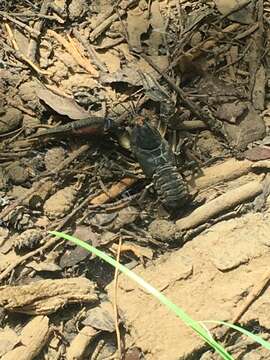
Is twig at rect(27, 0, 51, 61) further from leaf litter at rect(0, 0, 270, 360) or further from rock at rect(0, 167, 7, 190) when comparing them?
rock at rect(0, 167, 7, 190)

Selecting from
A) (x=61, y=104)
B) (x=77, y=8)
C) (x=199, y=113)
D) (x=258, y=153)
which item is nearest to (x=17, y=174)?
(x=61, y=104)

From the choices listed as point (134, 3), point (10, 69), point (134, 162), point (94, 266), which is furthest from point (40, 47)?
point (94, 266)

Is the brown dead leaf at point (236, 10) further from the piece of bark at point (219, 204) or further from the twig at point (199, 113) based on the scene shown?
the piece of bark at point (219, 204)

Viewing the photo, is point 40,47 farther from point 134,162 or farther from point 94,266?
point 94,266

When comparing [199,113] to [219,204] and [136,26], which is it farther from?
[136,26]

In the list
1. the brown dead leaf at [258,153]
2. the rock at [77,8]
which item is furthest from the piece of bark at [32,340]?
the rock at [77,8]

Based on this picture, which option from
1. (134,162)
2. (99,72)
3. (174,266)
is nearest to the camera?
(174,266)
